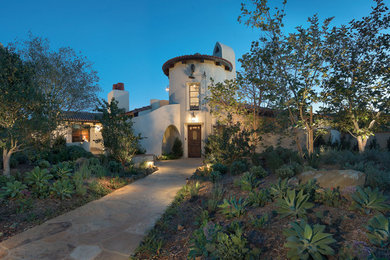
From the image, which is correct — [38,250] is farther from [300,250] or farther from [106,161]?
[106,161]

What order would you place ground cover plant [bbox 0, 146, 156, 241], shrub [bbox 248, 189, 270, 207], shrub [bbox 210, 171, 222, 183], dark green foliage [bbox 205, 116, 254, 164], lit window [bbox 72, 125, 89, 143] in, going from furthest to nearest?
lit window [bbox 72, 125, 89, 143] → dark green foliage [bbox 205, 116, 254, 164] → shrub [bbox 210, 171, 222, 183] → ground cover plant [bbox 0, 146, 156, 241] → shrub [bbox 248, 189, 270, 207]

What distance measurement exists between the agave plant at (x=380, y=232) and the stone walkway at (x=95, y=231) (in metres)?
2.71

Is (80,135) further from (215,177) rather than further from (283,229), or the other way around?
(283,229)

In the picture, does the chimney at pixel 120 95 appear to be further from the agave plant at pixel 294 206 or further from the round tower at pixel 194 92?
the agave plant at pixel 294 206

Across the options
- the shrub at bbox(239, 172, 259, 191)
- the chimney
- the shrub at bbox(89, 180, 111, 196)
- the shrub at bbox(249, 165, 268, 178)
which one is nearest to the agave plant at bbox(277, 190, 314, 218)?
the shrub at bbox(239, 172, 259, 191)

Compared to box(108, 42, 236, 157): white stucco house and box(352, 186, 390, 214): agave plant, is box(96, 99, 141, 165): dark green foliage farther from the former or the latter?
box(352, 186, 390, 214): agave plant

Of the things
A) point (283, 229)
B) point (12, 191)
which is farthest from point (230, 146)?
point (12, 191)

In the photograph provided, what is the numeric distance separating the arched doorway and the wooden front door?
918mm

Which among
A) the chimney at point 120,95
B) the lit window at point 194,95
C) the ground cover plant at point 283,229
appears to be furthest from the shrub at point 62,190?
the chimney at point 120,95

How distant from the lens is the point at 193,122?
493 inches

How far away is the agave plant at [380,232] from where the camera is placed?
1.84 metres

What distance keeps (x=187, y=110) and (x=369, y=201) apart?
1070cm

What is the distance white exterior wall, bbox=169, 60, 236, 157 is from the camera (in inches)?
492

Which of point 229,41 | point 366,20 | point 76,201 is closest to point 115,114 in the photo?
point 76,201
